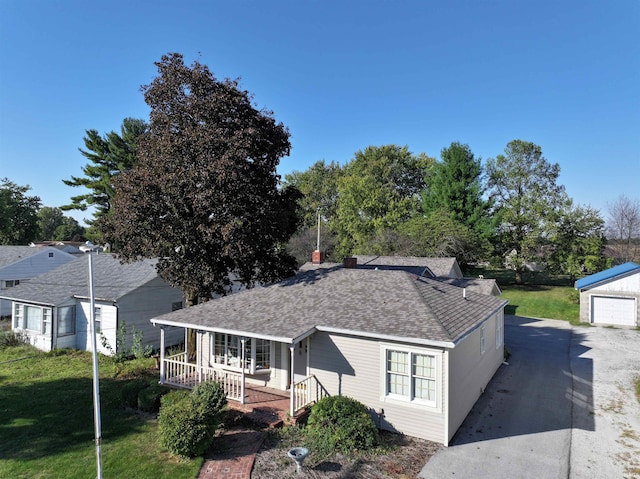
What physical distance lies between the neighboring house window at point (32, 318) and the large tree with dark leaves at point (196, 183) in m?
8.39

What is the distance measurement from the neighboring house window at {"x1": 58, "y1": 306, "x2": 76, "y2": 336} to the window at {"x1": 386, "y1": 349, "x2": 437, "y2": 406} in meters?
17.2

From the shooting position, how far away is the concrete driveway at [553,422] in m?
8.64

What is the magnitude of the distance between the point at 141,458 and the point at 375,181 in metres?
46.3

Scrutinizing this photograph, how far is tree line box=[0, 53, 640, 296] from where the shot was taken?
47.6 ft

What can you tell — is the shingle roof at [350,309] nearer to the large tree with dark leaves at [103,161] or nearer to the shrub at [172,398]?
the shrub at [172,398]

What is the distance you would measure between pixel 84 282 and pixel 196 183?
11.7 meters

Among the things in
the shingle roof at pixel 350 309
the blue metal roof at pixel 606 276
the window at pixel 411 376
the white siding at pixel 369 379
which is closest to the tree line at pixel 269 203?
the shingle roof at pixel 350 309

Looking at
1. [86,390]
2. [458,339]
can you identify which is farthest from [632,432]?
[86,390]

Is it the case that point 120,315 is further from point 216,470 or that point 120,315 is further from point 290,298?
point 216,470

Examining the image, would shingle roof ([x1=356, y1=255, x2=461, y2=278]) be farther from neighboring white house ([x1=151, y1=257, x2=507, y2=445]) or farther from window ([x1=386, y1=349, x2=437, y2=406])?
window ([x1=386, y1=349, x2=437, y2=406])

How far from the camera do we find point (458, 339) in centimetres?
960

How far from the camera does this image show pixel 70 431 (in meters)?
10.4

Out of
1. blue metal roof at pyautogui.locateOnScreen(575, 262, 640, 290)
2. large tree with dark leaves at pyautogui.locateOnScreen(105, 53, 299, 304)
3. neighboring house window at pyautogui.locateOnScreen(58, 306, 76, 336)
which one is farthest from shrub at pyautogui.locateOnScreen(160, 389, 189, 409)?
blue metal roof at pyautogui.locateOnScreen(575, 262, 640, 290)

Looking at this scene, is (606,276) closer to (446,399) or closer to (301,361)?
(446,399)
